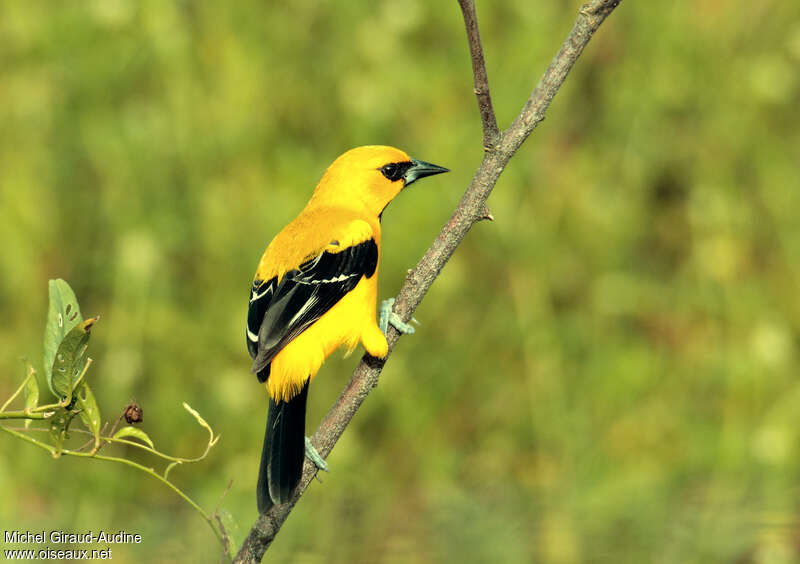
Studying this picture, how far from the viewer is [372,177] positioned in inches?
124

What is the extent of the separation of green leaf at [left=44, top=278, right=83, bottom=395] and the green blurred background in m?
3.15

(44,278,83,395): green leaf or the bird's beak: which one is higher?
(44,278,83,395): green leaf

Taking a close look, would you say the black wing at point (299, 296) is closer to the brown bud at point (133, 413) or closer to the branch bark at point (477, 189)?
the branch bark at point (477, 189)

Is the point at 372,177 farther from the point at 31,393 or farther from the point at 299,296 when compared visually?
the point at 31,393

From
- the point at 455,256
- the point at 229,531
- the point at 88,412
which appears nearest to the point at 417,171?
the point at 229,531

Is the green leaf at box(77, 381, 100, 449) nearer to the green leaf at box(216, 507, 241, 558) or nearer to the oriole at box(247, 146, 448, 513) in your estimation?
the green leaf at box(216, 507, 241, 558)

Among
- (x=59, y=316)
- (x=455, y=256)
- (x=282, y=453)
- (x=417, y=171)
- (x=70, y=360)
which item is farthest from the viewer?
(x=455, y=256)

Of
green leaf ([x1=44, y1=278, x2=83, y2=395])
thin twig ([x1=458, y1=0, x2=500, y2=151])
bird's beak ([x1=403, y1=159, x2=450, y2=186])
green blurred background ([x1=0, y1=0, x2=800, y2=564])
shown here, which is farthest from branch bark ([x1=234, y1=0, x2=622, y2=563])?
green blurred background ([x1=0, y1=0, x2=800, y2=564])

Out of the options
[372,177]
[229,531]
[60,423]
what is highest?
[60,423]

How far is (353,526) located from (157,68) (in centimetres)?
314

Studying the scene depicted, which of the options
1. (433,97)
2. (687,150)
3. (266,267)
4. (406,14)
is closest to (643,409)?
(687,150)

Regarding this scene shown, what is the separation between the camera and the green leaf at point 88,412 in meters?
1.58

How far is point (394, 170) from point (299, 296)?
68 centimetres

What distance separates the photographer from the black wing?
2549mm
